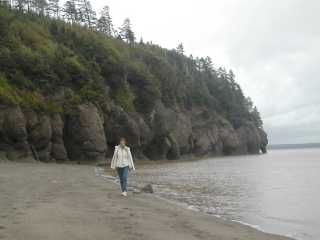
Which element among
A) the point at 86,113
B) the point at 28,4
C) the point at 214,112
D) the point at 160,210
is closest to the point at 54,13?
the point at 28,4

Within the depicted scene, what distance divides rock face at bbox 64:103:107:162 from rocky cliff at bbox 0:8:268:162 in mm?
138

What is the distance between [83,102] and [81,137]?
18.4 feet

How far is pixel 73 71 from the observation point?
6494cm

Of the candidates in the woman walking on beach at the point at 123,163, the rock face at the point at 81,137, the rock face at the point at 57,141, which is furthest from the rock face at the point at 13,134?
the woman walking on beach at the point at 123,163

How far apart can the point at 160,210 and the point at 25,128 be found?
4010 cm

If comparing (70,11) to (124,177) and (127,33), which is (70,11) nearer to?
(127,33)

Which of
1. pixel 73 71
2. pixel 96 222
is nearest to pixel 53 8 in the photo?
pixel 73 71

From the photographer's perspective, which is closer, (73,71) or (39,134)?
(39,134)

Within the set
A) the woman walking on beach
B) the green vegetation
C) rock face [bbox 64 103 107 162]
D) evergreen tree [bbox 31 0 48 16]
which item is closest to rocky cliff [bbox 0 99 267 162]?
rock face [bbox 64 103 107 162]

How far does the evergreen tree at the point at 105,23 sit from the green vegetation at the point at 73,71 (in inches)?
17.4

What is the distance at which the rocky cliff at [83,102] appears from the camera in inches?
2083

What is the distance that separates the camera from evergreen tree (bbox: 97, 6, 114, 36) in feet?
417

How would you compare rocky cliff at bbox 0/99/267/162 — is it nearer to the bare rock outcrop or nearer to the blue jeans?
the bare rock outcrop

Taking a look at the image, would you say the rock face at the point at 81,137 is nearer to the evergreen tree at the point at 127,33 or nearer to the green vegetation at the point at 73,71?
the green vegetation at the point at 73,71
